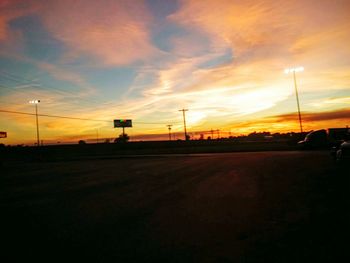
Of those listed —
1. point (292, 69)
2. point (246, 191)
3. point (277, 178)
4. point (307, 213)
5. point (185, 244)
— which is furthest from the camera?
point (292, 69)

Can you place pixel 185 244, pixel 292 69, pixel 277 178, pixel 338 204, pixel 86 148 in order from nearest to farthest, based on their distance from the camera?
pixel 185 244
pixel 338 204
pixel 277 178
pixel 292 69
pixel 86 148

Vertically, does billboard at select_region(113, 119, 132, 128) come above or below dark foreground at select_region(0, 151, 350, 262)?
above

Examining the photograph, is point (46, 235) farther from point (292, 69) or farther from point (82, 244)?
point (292, 69)

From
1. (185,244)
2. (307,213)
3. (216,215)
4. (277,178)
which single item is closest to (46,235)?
(185,244)

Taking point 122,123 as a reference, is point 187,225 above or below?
below

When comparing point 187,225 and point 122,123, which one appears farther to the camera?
point 122,123

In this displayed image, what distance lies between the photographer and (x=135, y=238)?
6168 millimetres

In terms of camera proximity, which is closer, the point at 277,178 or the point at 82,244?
the point at 82,244

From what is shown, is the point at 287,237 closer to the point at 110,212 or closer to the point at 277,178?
the point at 110,212

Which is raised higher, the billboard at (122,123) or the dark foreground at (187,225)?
the billboard at (122,123)

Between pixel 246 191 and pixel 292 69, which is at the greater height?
pixel 292 69

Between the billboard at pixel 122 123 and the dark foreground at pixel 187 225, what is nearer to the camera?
the dark foreground at pixel 187 225

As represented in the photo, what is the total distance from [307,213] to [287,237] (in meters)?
1.98

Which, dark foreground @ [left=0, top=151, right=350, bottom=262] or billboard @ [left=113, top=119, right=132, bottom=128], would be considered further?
billboard @ [left=113, top=119, right=132, bottom=128]
